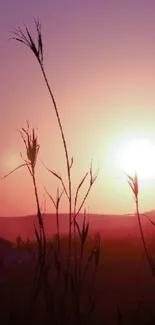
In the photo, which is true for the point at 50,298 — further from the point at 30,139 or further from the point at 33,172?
the point at 30,139

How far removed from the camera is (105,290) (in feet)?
28.3

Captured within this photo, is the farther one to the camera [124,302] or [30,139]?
[124,302]

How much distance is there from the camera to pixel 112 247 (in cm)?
→ 1656

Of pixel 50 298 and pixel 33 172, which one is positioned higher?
pixel 33 172

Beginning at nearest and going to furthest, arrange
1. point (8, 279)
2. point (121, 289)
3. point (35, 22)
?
point (35, 22), point (121, 289), point (8, 279)

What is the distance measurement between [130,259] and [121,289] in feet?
15.1

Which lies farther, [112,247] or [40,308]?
[112,247]

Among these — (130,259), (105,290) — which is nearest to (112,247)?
(130,259)

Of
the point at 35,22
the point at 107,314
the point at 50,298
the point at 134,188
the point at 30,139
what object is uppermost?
the point at 35,22

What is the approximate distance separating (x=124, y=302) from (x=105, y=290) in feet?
5.03

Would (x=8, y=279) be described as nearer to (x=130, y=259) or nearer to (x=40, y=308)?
(x=40, y=308)

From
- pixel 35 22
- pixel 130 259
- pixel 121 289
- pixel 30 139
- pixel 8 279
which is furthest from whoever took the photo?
pixel 130 259

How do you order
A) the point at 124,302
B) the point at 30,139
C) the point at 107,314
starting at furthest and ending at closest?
the point at 124,302, the point at 107,314, the point at 30,139

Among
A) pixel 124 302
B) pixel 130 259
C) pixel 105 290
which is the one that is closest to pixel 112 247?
pixel 130 259
